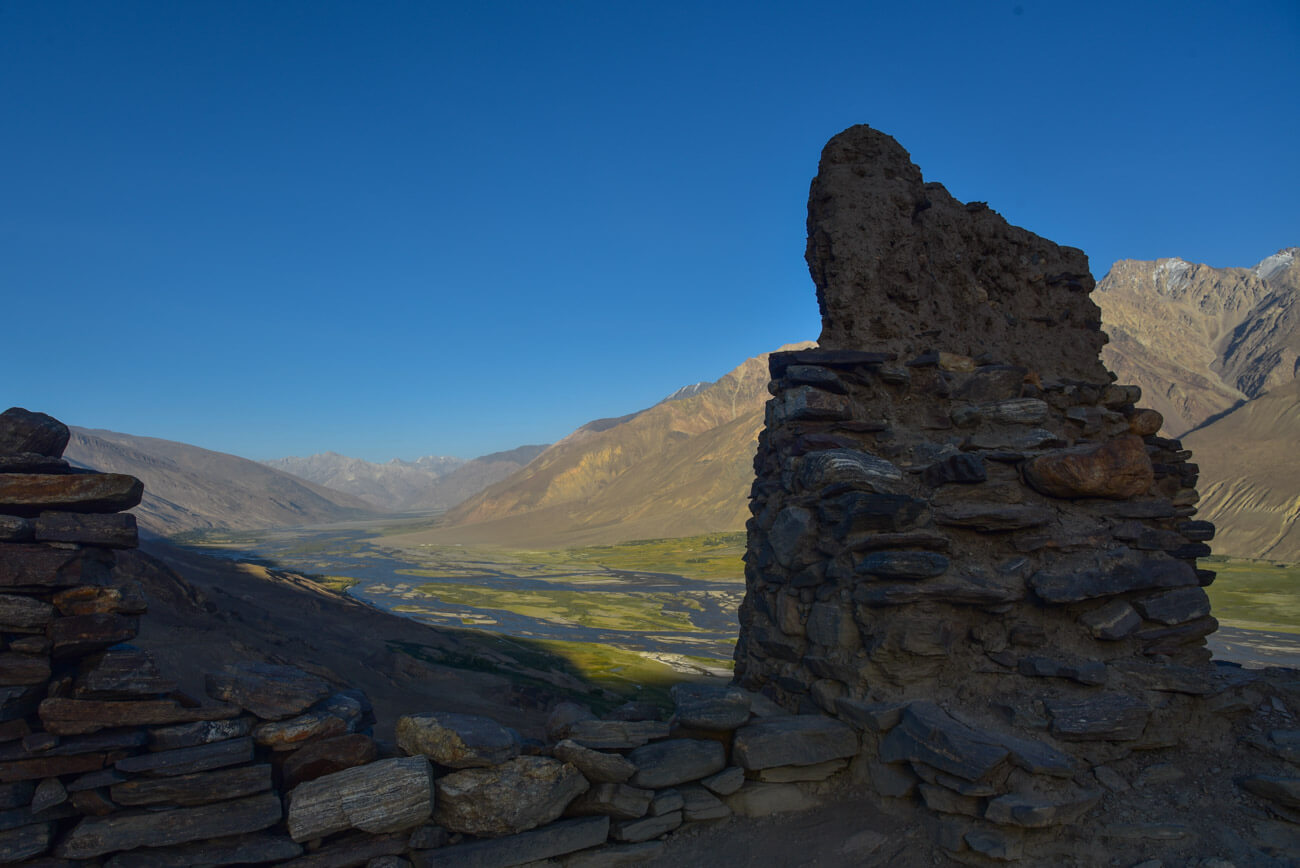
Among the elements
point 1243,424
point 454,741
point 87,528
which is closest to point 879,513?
point 454,741

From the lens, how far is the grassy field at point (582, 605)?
56.1m

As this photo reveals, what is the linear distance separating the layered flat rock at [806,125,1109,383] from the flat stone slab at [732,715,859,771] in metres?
5.11

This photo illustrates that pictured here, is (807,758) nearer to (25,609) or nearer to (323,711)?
(323,711)

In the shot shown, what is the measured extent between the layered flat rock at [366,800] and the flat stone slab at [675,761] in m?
1.97

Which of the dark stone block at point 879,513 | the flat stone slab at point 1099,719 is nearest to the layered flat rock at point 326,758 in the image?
the dark stone block at point 879,513

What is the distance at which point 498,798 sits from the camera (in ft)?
21.6

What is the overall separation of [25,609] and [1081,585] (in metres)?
10.2

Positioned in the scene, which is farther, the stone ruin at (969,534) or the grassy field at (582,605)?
the grassy field at (582,605)

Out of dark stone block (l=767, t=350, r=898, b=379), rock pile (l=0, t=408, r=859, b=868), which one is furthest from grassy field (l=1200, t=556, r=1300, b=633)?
rock pile (l=0, t=408, r=859, b=868)

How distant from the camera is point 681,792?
723 cm

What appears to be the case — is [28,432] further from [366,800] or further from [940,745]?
[940,745]

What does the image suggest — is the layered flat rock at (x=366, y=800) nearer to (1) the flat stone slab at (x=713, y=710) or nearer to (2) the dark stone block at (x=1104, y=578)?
(1) the flat stone slab at (x=713, y=710)

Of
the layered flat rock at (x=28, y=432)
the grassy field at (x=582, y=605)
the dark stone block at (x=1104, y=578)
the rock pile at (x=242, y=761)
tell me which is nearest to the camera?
the rock pile at (x=242, y=761)

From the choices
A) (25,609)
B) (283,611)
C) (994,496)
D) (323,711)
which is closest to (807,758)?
(994,496)
